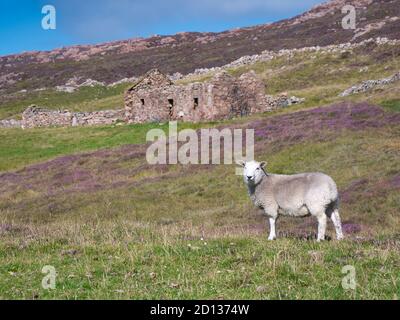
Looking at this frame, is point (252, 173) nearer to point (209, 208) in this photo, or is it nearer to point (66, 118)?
point (209, 208)

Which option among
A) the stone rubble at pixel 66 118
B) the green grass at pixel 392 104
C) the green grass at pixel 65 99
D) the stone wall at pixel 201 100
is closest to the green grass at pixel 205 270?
the green grass at pixel 392 104

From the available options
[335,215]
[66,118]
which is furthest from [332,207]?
[66,118]

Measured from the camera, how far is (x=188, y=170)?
29.0m

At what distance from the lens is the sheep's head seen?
43.0ft

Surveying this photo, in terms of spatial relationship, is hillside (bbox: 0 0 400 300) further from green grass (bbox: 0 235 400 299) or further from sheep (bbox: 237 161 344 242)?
sheep (bbox: 237 161 344 242)

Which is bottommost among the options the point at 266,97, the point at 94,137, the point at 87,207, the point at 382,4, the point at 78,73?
the point at 87,207

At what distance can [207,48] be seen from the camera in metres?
113

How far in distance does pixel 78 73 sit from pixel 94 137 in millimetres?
64300

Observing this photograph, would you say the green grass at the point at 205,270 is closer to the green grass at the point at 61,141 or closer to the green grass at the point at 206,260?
the green grass at the point at 206,260

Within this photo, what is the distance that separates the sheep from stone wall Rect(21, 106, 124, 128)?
3887 cm

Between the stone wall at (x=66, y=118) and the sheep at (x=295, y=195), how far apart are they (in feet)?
128

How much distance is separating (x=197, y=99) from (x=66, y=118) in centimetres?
1617
